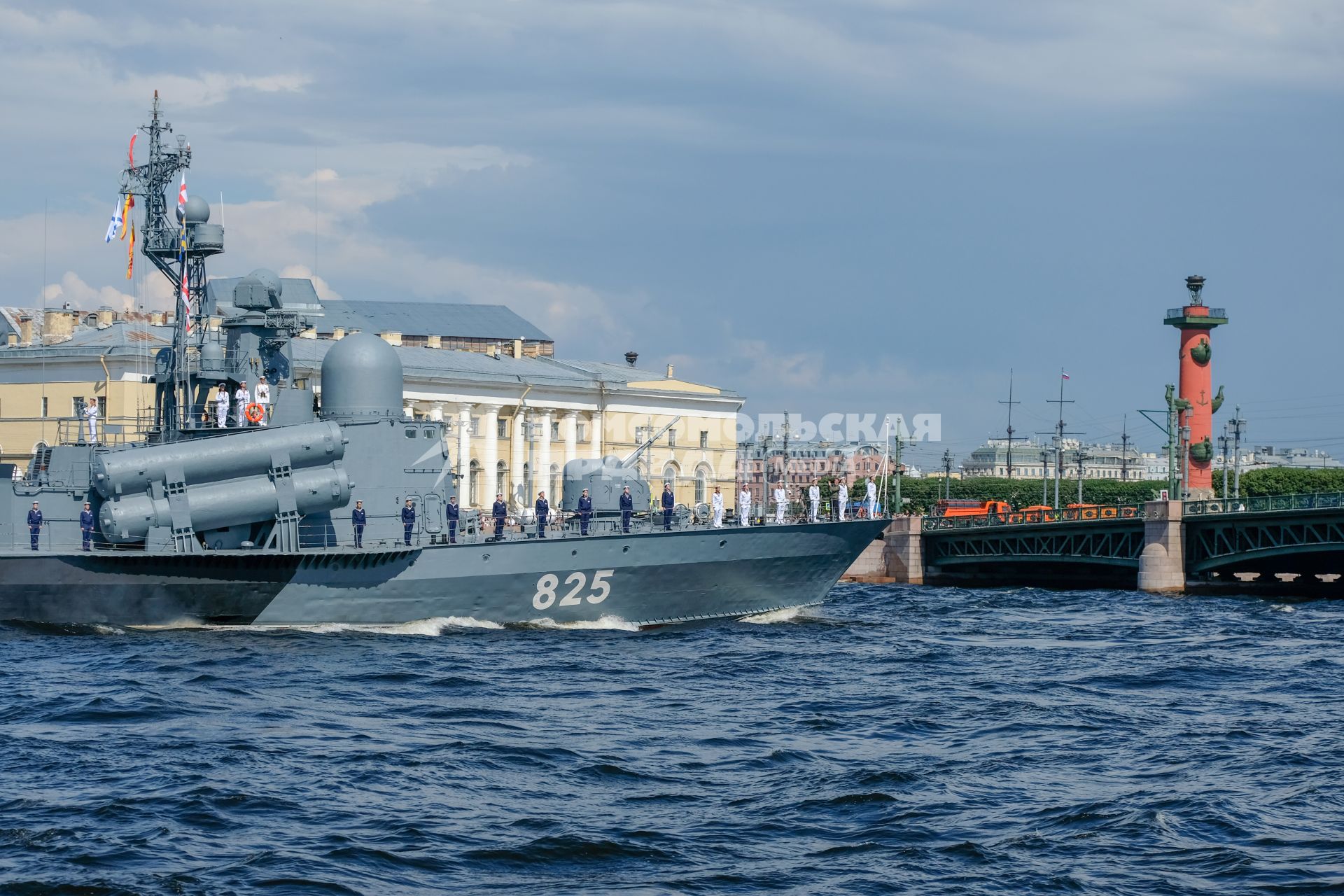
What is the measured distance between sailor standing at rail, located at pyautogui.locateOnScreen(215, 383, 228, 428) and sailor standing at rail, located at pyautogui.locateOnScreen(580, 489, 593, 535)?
7805 millimetres

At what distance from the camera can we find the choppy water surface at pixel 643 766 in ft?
53.0

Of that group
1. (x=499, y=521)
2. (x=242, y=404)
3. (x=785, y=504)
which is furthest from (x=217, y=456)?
(x=785, y=504)

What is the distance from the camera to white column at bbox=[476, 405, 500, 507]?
9125 centimetres

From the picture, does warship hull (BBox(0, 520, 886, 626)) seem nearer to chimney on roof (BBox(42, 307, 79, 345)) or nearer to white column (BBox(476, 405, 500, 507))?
white column (BBox(476, 405, 500, 507))

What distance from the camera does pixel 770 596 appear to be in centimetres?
3816

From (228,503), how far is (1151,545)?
4071 cm

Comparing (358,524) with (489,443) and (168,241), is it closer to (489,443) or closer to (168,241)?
(168,241)

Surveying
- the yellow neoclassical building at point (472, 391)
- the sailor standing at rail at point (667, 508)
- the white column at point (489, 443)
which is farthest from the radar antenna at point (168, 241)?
the white column at point (489, 443)

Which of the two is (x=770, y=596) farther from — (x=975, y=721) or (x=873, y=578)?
(x=873, y=578)

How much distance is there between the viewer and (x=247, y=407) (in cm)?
3553

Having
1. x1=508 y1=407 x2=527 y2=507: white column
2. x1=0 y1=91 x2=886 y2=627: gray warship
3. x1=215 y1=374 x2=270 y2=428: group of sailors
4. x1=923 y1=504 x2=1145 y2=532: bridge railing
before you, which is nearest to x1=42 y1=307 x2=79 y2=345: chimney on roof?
x1=508 y1=407 x2=527 y2=507: white column

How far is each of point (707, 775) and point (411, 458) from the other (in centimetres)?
1727

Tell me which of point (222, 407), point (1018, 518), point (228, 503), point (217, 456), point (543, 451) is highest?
point (543, 451)

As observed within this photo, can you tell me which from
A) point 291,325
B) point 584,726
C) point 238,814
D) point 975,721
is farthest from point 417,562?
point 238,814
